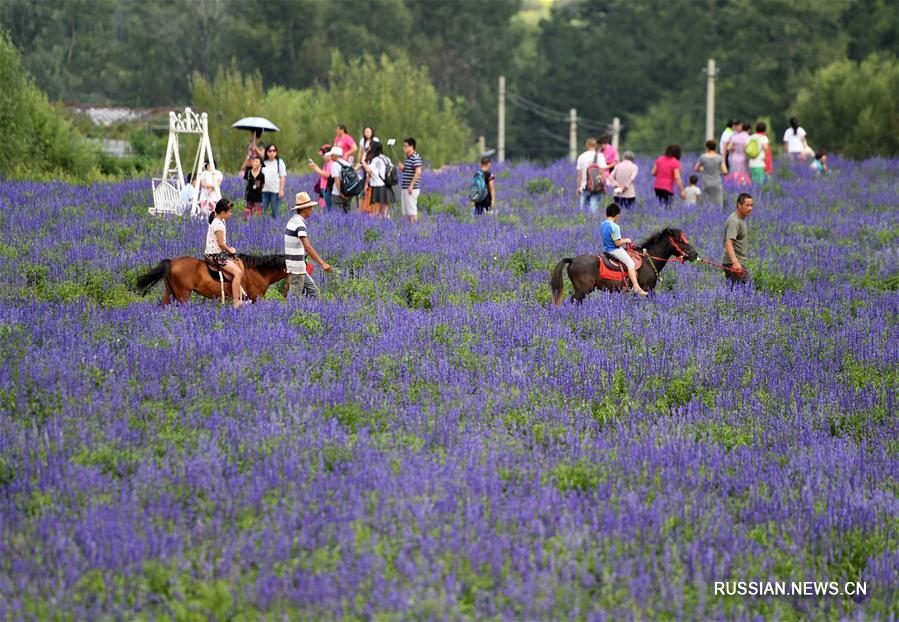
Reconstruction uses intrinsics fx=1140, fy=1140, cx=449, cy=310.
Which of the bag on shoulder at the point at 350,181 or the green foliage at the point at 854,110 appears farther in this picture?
the green foliage at the point at 854,110

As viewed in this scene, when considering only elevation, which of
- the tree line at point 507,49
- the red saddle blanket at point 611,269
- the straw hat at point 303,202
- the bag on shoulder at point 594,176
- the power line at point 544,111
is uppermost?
the tree line at point 507,49

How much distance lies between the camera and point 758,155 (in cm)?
→ 2480

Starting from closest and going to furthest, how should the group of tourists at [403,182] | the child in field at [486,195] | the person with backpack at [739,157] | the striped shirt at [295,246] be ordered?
the striped shirt at [295,246] → the group of tourists at [403,182] → the child in field at [486,195] → the person with backpack at [739,157]

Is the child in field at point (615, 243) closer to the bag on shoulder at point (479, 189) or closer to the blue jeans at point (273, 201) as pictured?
the bag on shoulder at point (479, 189)

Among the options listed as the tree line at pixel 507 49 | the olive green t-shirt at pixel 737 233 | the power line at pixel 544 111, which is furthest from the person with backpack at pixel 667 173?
the power line at pixel 544 111

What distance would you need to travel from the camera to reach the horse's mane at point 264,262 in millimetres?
11977

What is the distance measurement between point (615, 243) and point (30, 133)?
59.7 feet

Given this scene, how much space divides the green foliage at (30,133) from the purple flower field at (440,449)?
12.4 meters

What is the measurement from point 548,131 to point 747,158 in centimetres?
5006

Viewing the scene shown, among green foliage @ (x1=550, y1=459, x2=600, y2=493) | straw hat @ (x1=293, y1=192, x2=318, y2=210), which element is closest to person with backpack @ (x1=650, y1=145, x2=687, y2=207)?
straw hat @ (x1=293, y1=192, x2=318, y2=210)

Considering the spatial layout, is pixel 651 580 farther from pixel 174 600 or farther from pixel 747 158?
pixel 747 158

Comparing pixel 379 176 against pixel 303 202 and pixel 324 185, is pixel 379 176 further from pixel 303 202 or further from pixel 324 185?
pixel 303 202

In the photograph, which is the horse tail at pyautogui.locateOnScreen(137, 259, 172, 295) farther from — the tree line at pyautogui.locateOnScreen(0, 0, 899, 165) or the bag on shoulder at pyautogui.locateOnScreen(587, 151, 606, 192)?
the tree line at pyautogui.locateOnScreen(0, 0, 899, 165)

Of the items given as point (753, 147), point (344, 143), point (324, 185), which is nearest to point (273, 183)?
point (324, 185)
